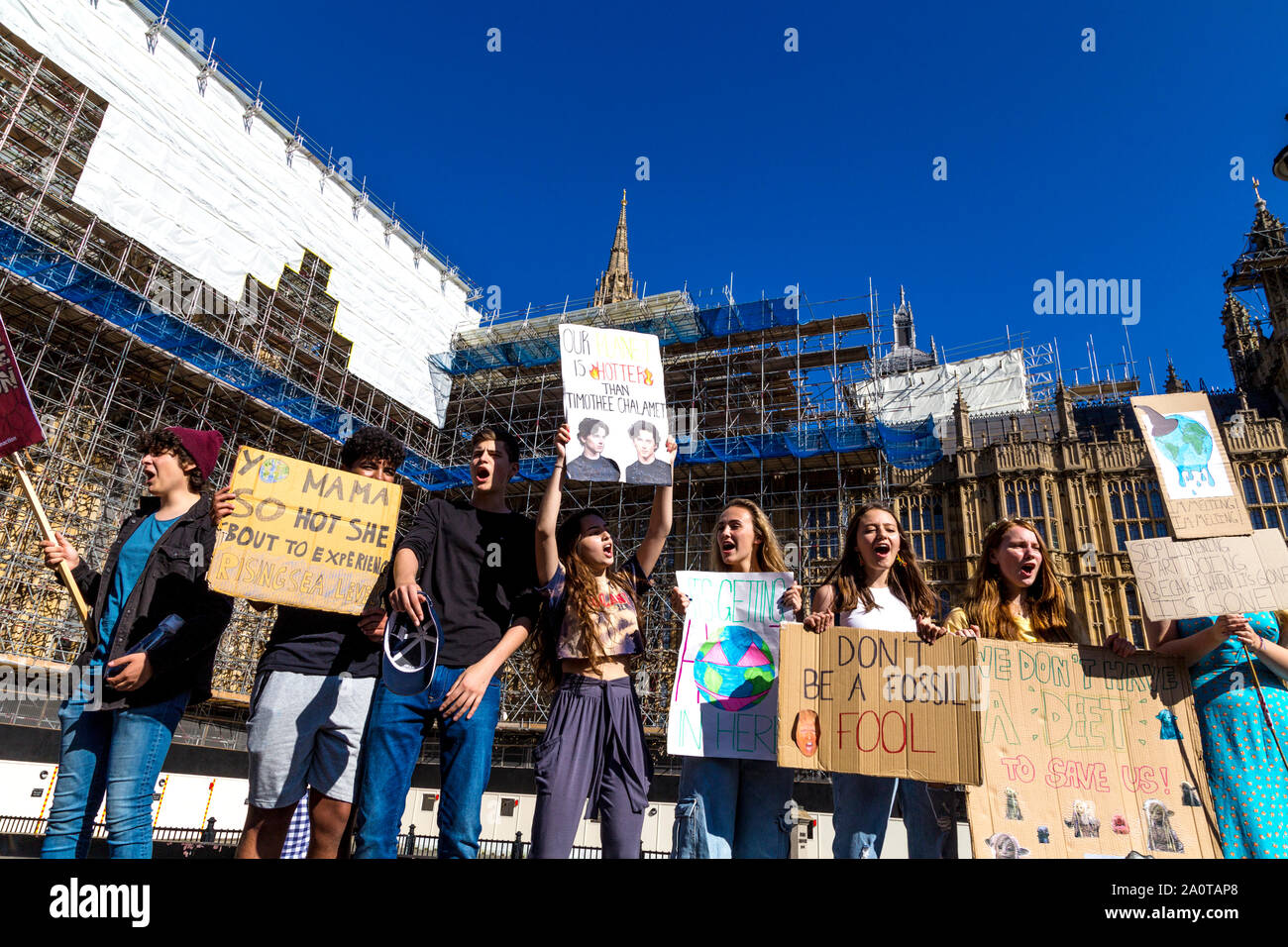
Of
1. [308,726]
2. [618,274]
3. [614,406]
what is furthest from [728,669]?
[618,274]

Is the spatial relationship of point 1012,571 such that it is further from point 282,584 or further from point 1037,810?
point 282,584

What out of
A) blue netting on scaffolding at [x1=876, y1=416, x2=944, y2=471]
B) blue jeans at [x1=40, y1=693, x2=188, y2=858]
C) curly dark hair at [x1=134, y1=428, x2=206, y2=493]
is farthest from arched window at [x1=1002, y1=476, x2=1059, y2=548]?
blue jeans at [x1=40, y1=693, x2=188, y2=858]

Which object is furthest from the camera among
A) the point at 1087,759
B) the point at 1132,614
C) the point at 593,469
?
the point at 1132,614

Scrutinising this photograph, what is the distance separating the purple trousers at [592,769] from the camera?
8.72 ft

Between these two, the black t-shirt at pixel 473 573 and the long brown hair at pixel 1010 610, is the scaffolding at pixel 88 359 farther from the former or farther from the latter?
the long brown hair at pixel 1010 610

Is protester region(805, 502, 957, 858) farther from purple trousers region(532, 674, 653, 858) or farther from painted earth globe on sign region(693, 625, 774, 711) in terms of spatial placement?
purple trousers region(532, 674, 653, 858)

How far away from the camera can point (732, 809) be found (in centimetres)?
281

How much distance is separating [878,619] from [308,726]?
2.24 meters

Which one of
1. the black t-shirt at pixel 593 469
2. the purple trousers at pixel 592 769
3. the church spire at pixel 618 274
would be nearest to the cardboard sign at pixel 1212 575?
the purple trousers at pixel 592 769

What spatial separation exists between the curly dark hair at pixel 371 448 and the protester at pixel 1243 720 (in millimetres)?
3382

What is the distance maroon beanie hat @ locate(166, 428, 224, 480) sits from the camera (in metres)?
3.14

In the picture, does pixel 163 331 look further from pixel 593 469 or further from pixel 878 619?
pixel 878 619

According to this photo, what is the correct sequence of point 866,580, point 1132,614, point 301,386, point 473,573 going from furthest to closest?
point 1132,614 < point 301,386 < point 866,580 < point 473,573

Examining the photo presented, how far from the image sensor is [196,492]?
126 inches
